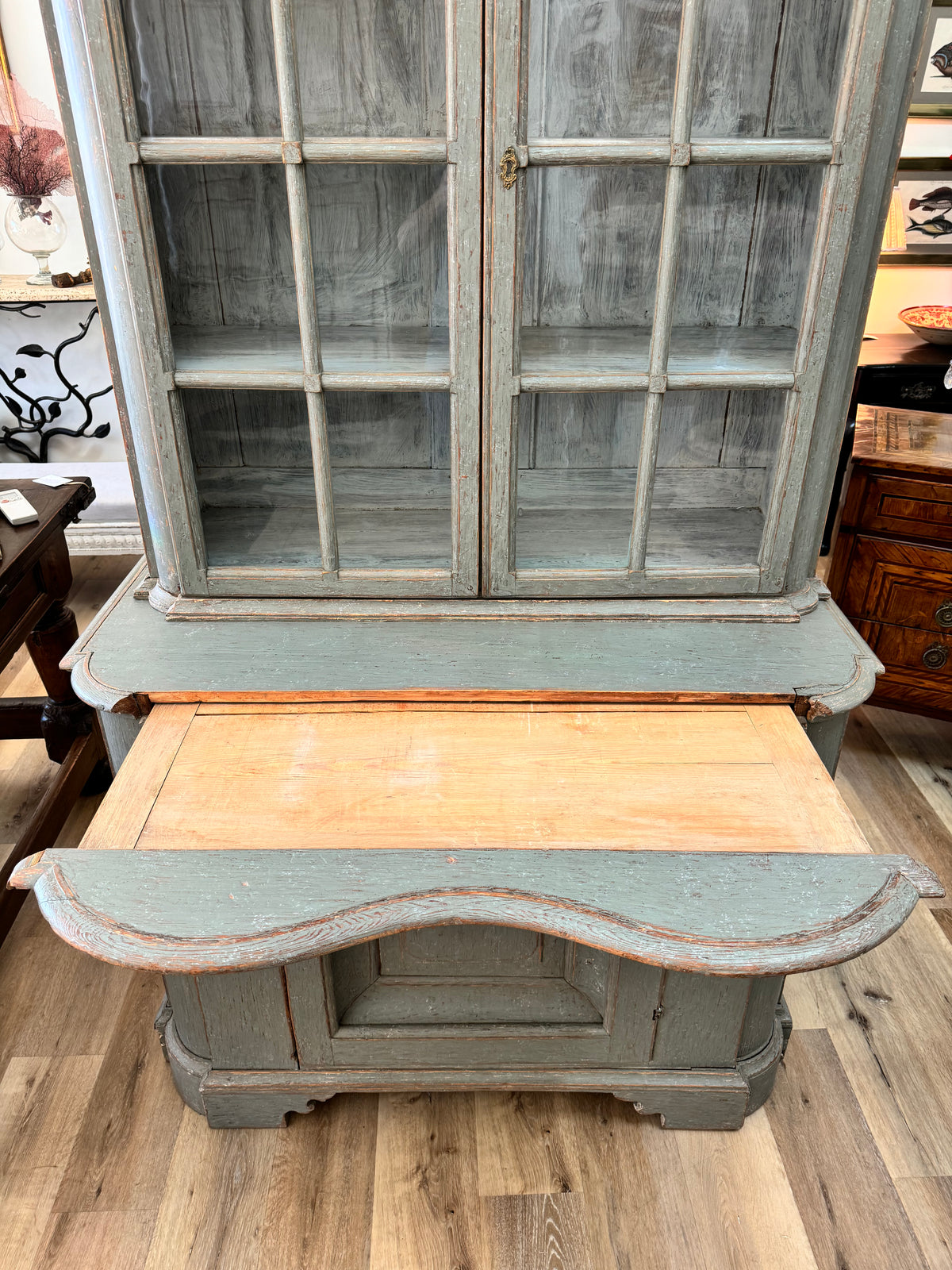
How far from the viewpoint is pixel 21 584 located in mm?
1989

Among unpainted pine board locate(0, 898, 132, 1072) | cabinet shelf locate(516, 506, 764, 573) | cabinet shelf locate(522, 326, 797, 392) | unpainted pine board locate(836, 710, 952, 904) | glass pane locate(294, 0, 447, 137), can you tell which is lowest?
unpainted pine board locate(0, 898, 132, 1072)

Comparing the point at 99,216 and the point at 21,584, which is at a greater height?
the point at 99,216

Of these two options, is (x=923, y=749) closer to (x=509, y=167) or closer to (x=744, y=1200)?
(x=744, y=1200)

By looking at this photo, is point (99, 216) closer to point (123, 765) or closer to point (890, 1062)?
point (123, 765)

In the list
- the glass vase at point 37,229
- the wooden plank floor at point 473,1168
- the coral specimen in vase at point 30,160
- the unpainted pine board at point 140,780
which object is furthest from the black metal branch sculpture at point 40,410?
the unpainted pine board at point 140,780

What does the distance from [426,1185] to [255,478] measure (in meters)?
1.27

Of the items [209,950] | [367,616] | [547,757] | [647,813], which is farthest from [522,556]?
[209,950]

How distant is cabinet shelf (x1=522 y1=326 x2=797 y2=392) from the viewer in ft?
4.88

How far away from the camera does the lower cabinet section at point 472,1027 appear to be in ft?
4.93

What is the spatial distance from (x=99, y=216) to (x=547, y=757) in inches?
41.1

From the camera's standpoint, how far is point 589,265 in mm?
1682

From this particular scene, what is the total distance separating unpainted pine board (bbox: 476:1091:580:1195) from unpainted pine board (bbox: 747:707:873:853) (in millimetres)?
752

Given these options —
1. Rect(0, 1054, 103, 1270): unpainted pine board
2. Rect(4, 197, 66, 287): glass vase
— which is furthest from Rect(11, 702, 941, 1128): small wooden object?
Rect(4, 197, 66, 287): glass vase

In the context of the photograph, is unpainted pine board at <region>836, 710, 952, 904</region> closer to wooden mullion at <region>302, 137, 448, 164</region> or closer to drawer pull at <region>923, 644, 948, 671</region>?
drawer pull at <region>923, 644, 948, 671</region>
